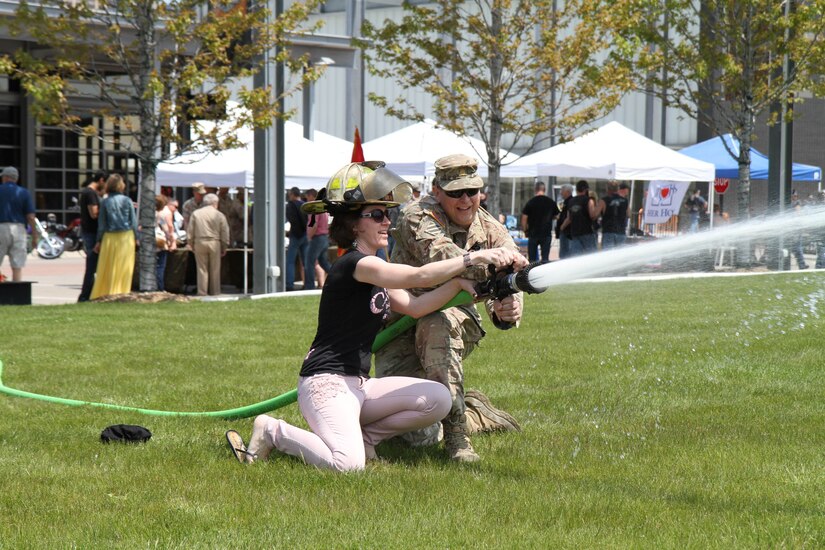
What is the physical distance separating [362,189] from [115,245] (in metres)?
11.6

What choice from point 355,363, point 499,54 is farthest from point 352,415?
point 499,54

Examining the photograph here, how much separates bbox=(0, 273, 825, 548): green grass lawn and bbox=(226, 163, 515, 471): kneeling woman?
0.16 meters

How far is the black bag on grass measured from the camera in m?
6.52

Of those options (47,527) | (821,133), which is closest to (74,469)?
(47,527)

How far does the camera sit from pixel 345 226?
5.70m

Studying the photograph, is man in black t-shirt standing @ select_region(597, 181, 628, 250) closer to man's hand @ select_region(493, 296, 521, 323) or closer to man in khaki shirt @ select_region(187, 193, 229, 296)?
man in khaki shirt @ select_region(187, 193, 229, 296)

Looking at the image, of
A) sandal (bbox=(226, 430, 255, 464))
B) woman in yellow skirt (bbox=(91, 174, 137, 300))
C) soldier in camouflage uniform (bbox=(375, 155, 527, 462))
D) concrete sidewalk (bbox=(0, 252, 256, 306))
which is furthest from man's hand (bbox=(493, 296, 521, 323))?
concrete sidewalk (bbox=(0, 252, 256, 306))

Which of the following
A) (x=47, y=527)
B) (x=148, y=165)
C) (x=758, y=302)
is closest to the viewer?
(x=47, y=527)

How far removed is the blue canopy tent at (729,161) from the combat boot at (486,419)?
22.5 meters

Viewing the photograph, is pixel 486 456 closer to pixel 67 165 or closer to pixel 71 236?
pixel 71 236

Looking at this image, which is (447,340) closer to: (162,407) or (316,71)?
A: (162,407)

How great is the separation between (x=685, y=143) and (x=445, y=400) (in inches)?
1602

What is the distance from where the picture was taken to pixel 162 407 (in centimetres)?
784

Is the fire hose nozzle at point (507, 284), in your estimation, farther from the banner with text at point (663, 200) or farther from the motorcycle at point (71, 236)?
the motorcycle at point (71, 236)
